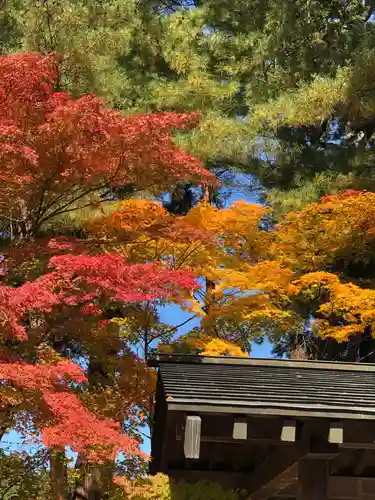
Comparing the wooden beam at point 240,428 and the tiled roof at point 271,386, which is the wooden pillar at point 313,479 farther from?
the wooden beam at point 240,428

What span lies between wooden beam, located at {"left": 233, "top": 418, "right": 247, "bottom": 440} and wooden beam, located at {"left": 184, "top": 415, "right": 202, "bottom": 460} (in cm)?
28

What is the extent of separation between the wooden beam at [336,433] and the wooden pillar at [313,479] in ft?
1.44

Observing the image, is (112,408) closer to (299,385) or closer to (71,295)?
(71,295)

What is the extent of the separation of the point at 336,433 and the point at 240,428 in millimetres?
743

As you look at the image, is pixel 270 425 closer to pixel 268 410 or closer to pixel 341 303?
pixel 268 410

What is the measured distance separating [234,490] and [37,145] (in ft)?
15.4

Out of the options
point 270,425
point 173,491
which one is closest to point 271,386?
point 270,425

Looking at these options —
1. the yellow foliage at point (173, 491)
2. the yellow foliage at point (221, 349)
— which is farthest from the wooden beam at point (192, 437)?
the yellow foliage at point (221, 349)

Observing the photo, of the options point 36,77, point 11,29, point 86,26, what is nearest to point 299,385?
point 36,77

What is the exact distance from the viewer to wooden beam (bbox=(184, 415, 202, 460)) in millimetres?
4520

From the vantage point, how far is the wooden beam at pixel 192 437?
178 inches

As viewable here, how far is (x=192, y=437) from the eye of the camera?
15.0ft

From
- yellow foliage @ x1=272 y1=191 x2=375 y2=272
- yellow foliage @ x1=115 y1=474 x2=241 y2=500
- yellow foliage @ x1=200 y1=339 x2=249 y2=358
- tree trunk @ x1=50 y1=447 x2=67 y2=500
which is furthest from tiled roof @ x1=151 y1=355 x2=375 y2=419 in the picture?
yellow foliage @ x1=272 y1=191 x2=375 y2=272

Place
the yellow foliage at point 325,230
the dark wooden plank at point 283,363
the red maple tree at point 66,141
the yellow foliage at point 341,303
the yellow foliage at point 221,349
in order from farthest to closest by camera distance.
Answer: the yellow foliage at point 325,230, the yellow foliage at point 341,303, the yellow foliage at point 221,349, the red maple tree at point 66,141, the dark wooden plank at point 283,363
